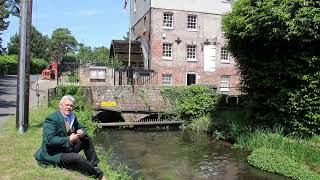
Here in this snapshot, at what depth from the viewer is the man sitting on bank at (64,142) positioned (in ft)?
23.5

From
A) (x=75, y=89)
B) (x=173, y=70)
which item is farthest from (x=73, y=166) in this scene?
(x=173, y=70)

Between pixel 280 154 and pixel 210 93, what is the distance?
426 inches

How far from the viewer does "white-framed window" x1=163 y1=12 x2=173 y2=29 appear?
111 ft

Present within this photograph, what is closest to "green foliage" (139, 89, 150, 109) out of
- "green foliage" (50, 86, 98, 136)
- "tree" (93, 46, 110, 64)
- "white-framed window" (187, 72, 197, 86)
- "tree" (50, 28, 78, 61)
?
"green foliage" (50, 86, 98, 136)

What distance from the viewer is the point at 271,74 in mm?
16641

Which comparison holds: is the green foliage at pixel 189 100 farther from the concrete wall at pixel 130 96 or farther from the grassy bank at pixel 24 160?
the grassy bank at pixel 24 160

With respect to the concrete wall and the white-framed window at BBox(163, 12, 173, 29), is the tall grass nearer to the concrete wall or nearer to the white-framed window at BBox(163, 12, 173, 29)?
the concrete wall

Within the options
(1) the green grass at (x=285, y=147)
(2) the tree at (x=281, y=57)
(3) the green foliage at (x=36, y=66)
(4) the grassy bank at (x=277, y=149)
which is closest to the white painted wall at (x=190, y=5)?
(2) the tree at (x=281, y=57)

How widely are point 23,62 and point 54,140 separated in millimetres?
6505

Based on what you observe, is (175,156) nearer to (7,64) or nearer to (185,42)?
(185,42)

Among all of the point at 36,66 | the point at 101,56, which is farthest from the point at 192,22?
the point at 36,66

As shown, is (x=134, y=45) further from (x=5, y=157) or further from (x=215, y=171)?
(x=5, y=157)

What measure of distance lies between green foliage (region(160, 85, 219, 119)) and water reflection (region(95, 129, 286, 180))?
2.68 m

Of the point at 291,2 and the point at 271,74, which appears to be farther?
the point at 271,74
